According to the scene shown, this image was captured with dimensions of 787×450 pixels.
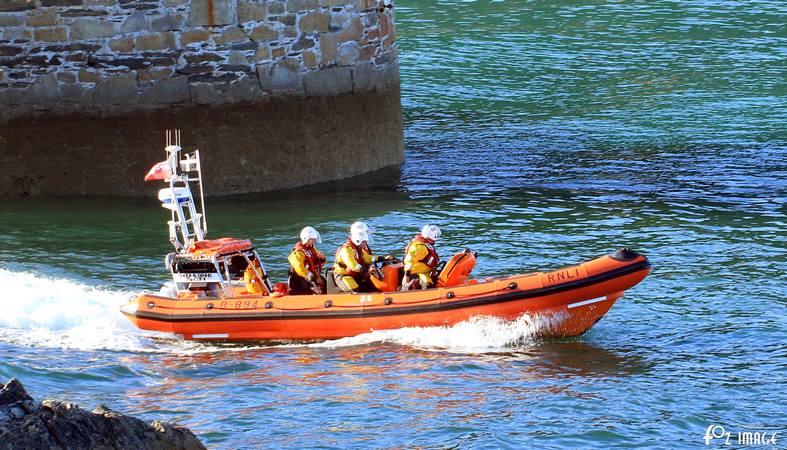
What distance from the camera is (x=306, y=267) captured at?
12.9 meters

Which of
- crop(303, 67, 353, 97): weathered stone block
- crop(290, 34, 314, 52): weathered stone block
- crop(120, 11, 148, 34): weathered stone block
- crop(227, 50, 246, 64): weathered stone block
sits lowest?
crop(303, 67, 353, 97): weathered stone block

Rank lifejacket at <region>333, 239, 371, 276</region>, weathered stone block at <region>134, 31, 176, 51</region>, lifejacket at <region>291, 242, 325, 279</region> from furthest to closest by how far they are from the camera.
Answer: weathered stone block at <region>134, 31, 176, 51</region> → lifejacket at <region>291, 242, 325, 279</region> → lifejacket at <region>333, 239, 371, 276</region>

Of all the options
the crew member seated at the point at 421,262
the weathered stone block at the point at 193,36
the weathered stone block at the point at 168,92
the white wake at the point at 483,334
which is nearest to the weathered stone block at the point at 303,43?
the weathered stone block at the point at 193,36

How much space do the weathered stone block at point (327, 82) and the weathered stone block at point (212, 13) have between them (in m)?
1.40

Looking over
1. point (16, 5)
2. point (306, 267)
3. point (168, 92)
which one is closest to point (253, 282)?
point (306, 267)

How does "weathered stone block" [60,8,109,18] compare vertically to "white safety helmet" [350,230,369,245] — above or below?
above

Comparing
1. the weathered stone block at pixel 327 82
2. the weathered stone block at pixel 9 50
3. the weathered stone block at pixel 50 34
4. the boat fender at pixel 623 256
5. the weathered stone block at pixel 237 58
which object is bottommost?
the boat fender at pixel 623 256

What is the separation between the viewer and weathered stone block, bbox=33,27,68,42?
16406mm

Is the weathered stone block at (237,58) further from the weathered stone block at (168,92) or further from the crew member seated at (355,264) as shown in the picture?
the crew member seated at (355,264)

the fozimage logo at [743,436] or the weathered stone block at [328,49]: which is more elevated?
the weathered stone block at [328,49]

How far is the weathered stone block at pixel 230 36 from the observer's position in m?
16.9

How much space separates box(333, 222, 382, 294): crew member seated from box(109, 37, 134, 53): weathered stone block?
5180mm

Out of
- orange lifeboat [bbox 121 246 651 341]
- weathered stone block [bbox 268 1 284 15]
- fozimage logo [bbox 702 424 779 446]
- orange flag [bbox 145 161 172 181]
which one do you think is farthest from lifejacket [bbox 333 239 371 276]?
weathered stone block [bbox 268 1 284 15]

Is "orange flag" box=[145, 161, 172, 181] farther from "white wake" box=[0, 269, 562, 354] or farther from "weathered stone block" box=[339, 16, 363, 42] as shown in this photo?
"weathered stone block" box=[339, 16, 363, 42]
